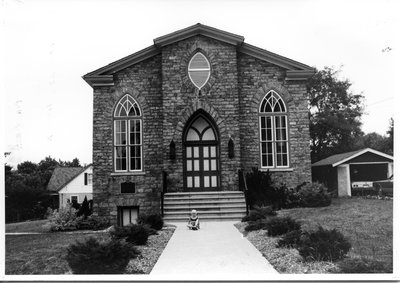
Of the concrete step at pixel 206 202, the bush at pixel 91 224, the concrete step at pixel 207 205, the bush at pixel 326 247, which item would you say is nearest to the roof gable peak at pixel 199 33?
the concrete step at pixel 207 205

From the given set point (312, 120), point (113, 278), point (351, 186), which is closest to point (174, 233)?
point (113, 278)

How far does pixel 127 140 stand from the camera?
15.9 meters

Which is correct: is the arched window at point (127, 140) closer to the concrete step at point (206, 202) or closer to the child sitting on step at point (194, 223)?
the concrete step at point (206, 202)

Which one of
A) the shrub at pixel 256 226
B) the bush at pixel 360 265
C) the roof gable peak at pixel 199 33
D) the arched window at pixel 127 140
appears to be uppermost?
the roof gable peak at pixel 199 33

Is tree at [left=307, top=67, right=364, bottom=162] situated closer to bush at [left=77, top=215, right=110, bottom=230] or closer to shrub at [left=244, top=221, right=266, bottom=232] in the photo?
shrub at [left=244, top=221, right=266, bottom=232]

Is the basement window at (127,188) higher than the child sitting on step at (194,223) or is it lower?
higher

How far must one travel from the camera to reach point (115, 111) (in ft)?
52.5

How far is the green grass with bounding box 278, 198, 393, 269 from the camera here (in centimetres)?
789

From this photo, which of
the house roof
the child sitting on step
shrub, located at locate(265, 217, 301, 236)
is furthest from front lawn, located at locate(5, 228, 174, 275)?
the house roof

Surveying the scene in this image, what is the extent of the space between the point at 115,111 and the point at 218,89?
4.16 meters

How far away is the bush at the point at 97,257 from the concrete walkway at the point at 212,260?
697 millimetres

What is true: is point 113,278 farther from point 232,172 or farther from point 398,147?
point 232,172

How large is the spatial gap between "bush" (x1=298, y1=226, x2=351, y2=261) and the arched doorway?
8078 mm

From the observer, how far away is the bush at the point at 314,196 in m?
14.0
